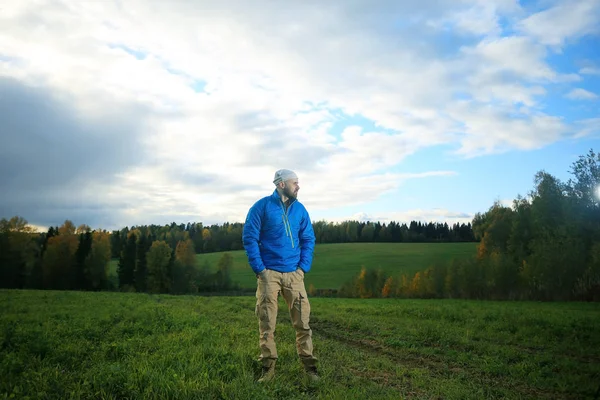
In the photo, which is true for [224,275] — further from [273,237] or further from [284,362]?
[273,237]

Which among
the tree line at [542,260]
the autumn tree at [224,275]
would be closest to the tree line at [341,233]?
the autumn tree at [224,275]

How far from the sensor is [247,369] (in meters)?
6.42

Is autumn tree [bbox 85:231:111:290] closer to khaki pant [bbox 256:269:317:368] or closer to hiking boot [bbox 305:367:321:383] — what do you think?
khaki pant [bbox 256:269:317:368]

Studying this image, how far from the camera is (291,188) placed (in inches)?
259

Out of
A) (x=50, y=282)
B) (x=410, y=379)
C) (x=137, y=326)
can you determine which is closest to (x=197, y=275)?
(x=50, y=282)

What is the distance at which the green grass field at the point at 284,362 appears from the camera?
17.9 feet

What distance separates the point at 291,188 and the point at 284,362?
3207 millimetres

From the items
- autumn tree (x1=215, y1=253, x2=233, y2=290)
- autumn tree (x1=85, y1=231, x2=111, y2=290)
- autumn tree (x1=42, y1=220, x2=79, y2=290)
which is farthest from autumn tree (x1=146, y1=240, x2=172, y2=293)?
autumn tree (x1=42, y1=220, x2=79, y2=290)

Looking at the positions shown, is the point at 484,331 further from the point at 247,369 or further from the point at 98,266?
the point at 98,266

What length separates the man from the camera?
245 inches

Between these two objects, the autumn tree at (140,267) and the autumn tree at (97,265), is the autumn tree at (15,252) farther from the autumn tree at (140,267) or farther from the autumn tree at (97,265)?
the autumn tree at (140,267)

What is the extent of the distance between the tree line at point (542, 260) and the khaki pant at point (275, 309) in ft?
135

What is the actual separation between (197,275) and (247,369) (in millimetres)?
72946

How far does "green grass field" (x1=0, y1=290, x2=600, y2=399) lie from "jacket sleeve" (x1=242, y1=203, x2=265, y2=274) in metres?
1.61
